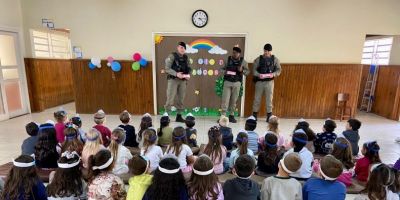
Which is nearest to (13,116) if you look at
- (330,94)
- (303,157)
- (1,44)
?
(1,44)

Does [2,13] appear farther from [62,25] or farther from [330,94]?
[330,94]

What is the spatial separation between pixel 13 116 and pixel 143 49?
3.48 meters

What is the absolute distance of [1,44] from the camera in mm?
5418

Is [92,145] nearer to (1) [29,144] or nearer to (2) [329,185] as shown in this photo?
(1) [29,144]

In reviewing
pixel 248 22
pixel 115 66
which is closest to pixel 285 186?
pixel 248 22

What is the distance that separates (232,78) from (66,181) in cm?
393

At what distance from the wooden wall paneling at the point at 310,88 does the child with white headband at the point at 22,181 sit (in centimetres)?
463

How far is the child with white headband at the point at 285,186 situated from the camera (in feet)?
Result: 5.99

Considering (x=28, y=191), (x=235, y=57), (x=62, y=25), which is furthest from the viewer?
(x=62, y=25)

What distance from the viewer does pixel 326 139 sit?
3164mm

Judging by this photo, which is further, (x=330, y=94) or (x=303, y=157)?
(x=330, y=94)

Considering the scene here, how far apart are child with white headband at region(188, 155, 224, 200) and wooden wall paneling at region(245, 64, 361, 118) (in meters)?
4.10

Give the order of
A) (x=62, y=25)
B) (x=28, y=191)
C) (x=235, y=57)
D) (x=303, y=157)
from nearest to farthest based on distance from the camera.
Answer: (x=28, y=191) → (x=303, y=157) → (x=235, y=57) → (x=62, y=25)

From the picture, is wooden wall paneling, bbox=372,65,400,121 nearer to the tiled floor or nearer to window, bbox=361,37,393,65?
the tiled floor
